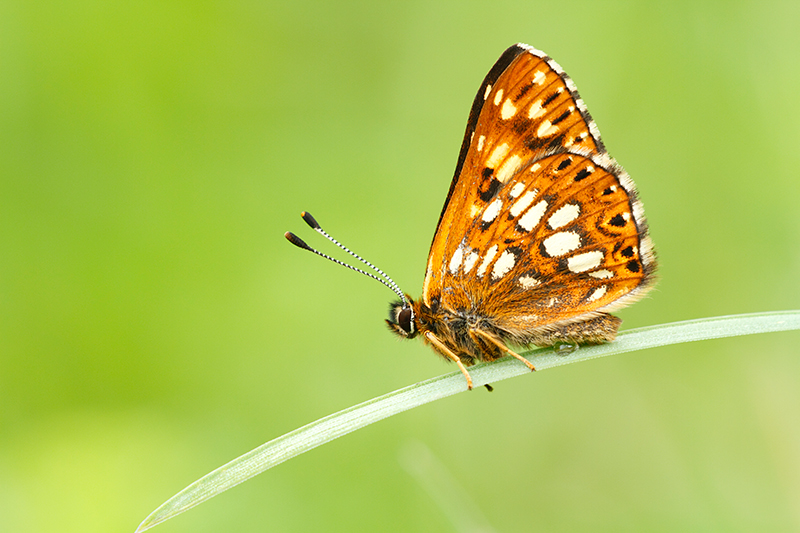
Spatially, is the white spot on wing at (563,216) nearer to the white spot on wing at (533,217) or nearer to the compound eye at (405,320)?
the white spot on wing at (533,217)

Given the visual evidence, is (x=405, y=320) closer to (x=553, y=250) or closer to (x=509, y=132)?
(x=553, y=250)

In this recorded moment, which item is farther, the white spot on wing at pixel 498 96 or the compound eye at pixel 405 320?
the compound eye at pixel 405 320

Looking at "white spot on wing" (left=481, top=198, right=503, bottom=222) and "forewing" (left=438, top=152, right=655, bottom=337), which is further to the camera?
"white spot on wing" (left=481, top=198, right=503, bottom=222)

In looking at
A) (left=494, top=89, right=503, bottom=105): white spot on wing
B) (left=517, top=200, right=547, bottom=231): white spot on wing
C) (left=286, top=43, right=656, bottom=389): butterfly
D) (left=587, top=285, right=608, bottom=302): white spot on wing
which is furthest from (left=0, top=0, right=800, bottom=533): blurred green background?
(left=494, top=89, right=503, bottom=105): white spot on wing

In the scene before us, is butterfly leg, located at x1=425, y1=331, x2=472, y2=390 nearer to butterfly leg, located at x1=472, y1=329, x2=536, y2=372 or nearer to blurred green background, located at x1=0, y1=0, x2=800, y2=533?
butterfly leg, located at x1=472, y1=329, x2=536, y2=372

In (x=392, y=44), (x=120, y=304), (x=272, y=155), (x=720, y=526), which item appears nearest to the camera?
(x=720, y=526)

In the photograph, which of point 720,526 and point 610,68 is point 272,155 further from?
point 720,526

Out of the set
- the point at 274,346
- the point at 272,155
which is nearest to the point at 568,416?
the point at 274,346

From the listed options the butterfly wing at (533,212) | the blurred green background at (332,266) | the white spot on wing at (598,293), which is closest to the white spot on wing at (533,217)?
the butterfly wing at (533,212)
